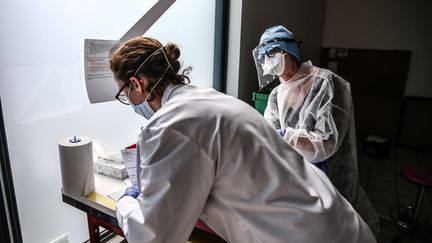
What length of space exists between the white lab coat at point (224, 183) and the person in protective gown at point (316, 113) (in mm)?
592

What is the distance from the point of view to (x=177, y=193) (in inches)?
27.6

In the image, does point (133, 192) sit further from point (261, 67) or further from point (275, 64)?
point (261, 67)

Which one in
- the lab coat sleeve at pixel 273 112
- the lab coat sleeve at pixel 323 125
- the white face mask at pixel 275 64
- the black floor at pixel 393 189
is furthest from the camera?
the black floor at pixel 393 189

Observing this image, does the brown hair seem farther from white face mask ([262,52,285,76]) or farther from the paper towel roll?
white face mask ([262,52,285,76])

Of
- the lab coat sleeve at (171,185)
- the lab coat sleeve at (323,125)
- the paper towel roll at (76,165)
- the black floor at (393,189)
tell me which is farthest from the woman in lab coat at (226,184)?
the black floor at (393,189)

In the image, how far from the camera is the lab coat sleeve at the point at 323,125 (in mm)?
1386

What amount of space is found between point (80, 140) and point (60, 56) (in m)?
0.40

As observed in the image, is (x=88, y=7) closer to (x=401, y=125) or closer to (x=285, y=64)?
(x=285, y=64)

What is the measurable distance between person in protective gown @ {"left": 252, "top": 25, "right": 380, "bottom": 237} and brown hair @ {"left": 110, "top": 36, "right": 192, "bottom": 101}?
67 cm

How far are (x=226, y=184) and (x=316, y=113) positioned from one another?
33.2 inches

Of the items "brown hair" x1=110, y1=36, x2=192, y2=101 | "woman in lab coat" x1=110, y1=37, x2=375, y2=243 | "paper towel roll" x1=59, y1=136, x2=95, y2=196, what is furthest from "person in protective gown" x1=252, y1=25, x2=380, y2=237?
"paper towel roll" x1=59, y1=136, x2=95, y2=196

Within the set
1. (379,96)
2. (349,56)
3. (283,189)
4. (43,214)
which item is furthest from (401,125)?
(43,214)

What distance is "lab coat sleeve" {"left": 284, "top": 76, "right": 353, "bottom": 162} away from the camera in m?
1.39

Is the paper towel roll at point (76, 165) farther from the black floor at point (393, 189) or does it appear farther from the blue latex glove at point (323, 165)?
the black floor at point (393, 189)
